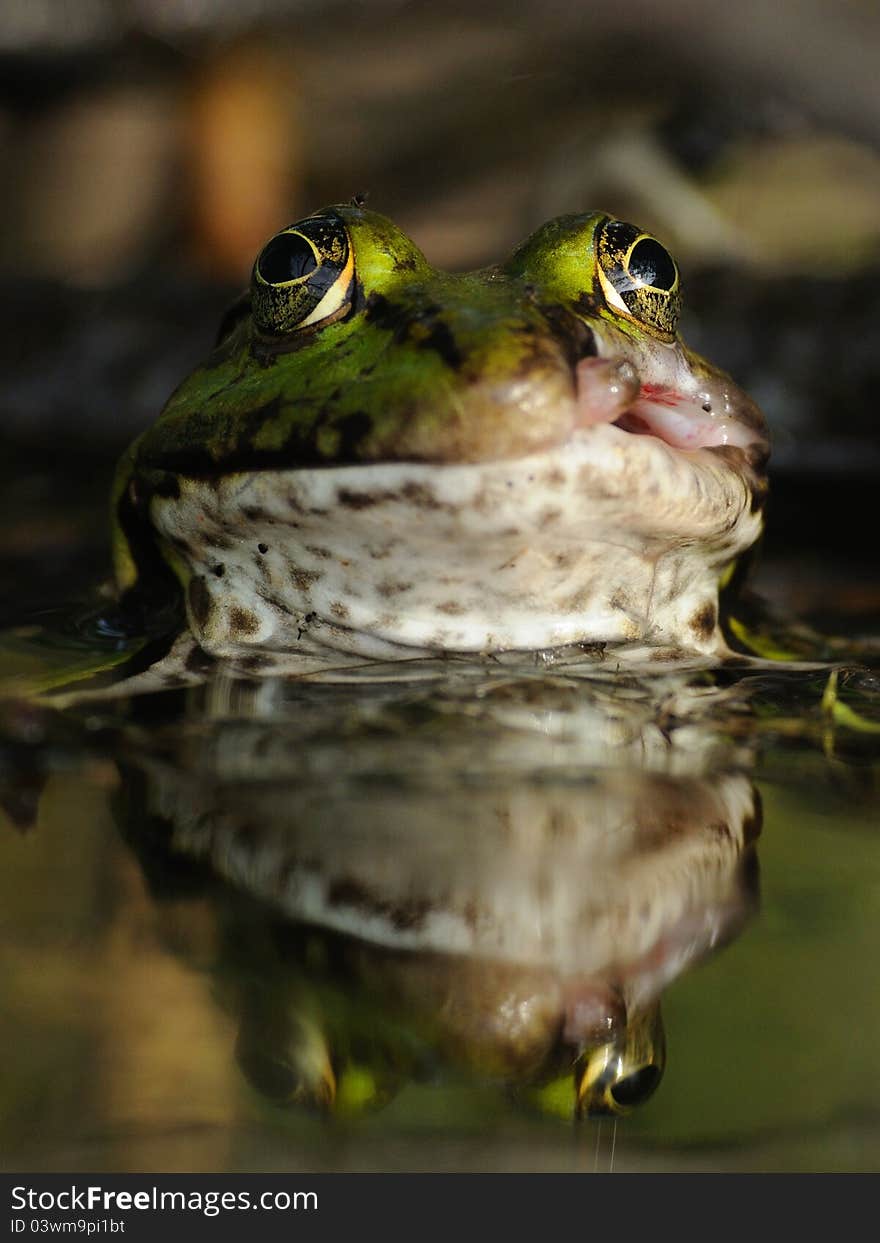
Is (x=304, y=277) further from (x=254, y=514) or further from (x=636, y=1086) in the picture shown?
(x=636, y=1086)

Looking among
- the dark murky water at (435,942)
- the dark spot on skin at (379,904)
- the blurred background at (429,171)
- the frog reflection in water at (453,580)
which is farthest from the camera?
the blurred background at (429,171)

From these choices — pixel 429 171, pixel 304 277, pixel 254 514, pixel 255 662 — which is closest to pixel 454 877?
pixel 254 514

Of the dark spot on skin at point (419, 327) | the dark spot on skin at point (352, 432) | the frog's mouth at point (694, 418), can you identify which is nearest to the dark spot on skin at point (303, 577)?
the dark spot on skin at point (352, 432)

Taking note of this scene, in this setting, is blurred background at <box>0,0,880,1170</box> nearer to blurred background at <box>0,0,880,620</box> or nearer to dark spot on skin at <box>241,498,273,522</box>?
blurred background at <box>0,0,880,620</box>

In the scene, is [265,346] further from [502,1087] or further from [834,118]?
[834,118]

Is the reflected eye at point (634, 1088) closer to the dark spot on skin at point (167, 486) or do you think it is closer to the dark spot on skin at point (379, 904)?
the dark spot on skin at point (379, 904)

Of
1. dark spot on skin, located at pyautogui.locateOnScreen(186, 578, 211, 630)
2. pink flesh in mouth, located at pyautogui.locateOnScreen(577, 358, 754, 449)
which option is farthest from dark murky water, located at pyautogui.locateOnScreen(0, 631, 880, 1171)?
pink flesh in mouth, located at pyautogui.locateOnScreen(577, 358, 754, 449)

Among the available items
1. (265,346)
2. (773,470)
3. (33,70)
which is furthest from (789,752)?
(33,70)
